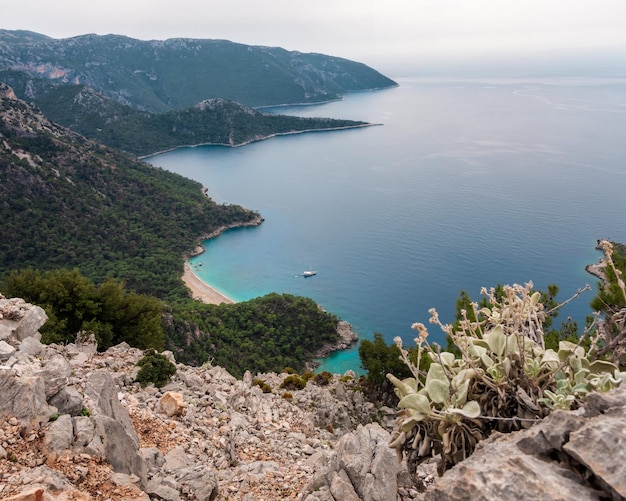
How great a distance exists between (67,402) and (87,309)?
1513cm

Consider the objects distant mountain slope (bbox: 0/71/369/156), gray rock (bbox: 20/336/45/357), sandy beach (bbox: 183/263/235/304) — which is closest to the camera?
gray rock (bbox: 20/336/45/357)

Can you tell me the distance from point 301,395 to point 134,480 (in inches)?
495

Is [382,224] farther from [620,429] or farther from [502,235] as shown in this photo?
[620,429]

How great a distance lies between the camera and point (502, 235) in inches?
3132

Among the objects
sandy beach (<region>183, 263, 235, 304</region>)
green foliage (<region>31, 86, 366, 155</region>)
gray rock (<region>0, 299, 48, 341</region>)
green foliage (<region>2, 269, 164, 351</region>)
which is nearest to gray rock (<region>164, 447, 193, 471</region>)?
gray rock (<region>0, 299, 48, 341</region>)

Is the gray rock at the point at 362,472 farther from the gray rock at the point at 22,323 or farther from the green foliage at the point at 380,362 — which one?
the green foliage at the point at 380,362

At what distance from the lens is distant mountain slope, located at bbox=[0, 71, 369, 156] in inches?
6220

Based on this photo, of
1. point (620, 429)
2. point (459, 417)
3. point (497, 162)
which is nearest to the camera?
point (620, 429)

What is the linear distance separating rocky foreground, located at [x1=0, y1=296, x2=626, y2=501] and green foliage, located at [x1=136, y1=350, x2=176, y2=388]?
1.06 ft

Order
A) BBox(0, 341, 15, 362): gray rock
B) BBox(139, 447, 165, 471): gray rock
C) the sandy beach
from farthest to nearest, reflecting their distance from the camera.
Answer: the sandy beach < BBox(139, 447, 165, 471): gray rock < BBox(0, 341, 15, 362): gray rock

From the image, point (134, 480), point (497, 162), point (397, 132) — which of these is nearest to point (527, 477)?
point (134, 480)

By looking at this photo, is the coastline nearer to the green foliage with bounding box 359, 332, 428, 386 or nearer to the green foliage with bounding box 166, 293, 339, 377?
the green foliage with bounding box 166, 293, 339, 377

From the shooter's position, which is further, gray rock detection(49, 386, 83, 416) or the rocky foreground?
gray rock detection(49, 386, 83, 416)

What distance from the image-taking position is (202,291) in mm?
63531
